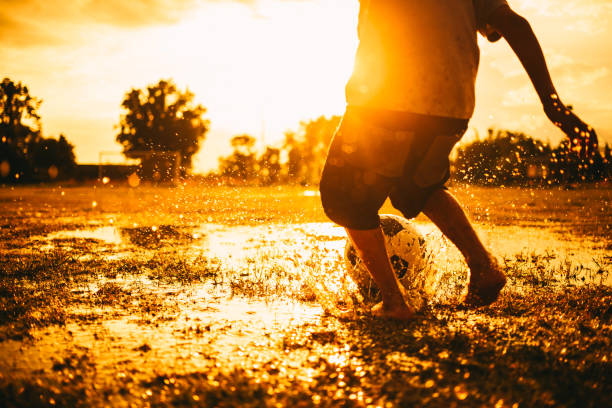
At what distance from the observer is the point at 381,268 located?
324cm

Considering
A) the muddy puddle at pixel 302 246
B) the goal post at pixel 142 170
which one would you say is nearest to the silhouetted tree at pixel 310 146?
the goal post at pixel 142 170

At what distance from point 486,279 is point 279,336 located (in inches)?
53.8

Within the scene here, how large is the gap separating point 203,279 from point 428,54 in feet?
9.34

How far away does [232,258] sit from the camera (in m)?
6.18

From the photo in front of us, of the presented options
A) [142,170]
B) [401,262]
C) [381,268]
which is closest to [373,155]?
[381,268]

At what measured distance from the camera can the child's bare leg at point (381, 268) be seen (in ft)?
10.5

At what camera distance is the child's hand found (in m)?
2.82

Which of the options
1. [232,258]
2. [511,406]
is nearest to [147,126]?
[232,258]

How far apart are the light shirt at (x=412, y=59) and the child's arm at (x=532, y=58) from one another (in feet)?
0.89

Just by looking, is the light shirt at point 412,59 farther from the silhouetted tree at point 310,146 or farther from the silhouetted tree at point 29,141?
the silhouetted tree at point 310,146

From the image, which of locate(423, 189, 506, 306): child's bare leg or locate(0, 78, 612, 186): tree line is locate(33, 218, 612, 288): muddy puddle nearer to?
locate(423, 189, 506, 306): child's bare leg

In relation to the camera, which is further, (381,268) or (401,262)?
(401,262)

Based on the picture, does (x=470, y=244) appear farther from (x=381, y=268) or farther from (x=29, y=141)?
(x=29, y=141)

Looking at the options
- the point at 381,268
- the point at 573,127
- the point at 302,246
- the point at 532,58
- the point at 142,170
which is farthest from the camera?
the point at 142,170
